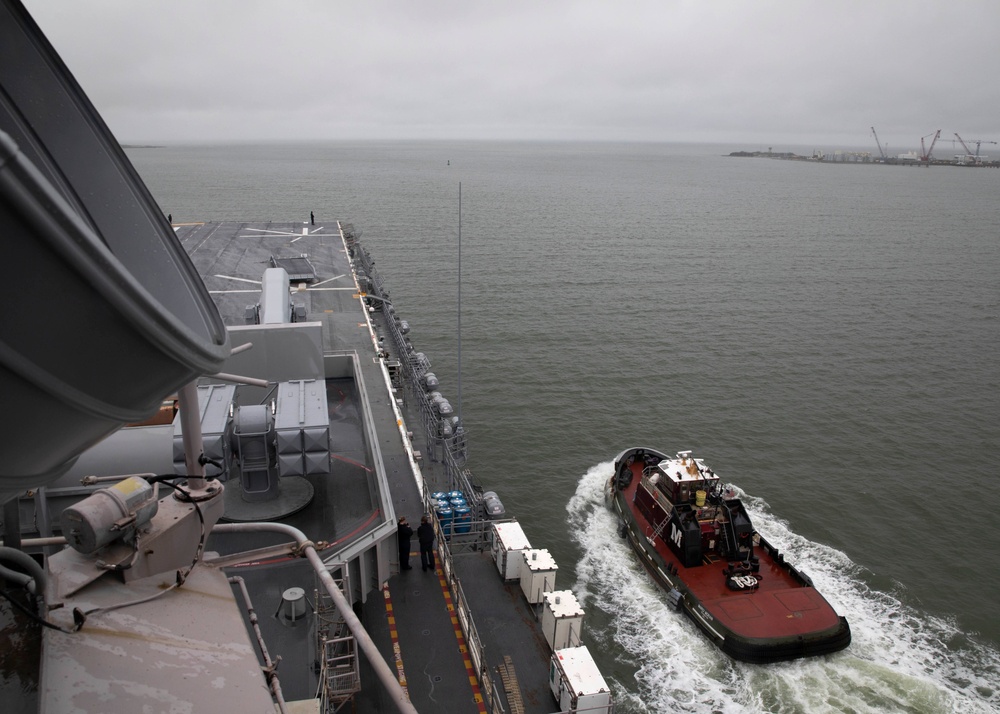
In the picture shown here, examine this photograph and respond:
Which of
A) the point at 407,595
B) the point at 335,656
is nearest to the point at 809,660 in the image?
the point at 407,595

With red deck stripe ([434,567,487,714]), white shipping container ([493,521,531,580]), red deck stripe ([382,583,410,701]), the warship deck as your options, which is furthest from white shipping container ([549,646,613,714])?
white shipping container ([493,521,531,580])

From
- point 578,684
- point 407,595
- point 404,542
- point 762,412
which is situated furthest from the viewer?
point 762,412

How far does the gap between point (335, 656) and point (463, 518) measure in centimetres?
742

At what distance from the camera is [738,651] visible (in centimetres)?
2008

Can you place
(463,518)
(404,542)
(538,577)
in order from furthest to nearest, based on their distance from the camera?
(463,518) → (538,577) → (404,542)

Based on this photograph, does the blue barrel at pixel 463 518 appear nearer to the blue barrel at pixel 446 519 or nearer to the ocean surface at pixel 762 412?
the blue barrel at pixel 446 519

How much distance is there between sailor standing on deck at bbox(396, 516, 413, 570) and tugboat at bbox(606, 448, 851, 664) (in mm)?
9327

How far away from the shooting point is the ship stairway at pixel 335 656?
39.5 ft

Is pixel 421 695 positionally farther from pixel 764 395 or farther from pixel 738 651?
pixel 764 395

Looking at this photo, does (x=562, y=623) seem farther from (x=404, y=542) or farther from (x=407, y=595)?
(x=404, y=542)

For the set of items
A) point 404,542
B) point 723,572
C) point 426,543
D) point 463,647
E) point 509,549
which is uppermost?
point 404,542

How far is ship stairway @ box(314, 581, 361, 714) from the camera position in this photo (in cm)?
1205

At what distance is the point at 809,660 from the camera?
20.5 meters

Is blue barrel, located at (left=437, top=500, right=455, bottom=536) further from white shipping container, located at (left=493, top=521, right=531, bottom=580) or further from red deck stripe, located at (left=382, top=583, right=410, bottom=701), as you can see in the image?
red deck stripe, located at (left=382, top=583, right=410, bottom=701)
